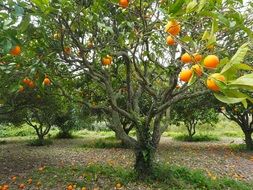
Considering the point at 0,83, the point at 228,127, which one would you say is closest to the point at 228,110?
the point at 0,83

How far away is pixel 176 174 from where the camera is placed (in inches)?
307

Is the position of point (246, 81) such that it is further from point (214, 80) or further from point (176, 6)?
point (176, 6)

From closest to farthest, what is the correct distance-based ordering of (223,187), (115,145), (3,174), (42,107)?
(223,187) < (3,174) < (42,107) < (115,145)

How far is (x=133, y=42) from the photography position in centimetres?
579

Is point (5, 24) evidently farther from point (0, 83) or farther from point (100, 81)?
point (100, 81)

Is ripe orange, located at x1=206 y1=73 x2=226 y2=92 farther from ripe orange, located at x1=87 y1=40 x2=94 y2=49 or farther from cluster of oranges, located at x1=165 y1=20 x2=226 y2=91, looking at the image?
ripe orange, located at x1=87 y1=40 x2=94 y2=49

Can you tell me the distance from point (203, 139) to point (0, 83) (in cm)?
1779

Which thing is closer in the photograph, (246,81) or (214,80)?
(246,81)

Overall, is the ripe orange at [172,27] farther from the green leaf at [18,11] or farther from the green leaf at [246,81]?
the green leaf at [18,11]

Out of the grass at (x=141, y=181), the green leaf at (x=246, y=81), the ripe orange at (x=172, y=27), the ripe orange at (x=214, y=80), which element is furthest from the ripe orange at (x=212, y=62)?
the grass at (x=141, y=181)

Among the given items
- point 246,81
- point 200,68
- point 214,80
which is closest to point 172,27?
point 200,68

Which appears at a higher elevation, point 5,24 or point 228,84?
point 5,24

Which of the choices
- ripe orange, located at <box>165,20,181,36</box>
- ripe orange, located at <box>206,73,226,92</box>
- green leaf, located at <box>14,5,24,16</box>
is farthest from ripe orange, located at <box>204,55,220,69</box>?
green leaf, located at <box>14,5,24,16</box>

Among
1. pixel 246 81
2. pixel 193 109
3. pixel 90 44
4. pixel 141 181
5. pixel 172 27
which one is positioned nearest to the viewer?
pixel 246 81
